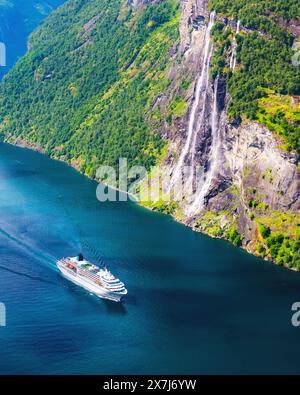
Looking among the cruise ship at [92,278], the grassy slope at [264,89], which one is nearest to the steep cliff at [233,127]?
the grassy slope at [264,89]

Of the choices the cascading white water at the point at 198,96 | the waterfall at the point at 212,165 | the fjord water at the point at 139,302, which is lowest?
the fjord water at the point at 139,302

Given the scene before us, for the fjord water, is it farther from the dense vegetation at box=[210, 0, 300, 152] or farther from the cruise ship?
the dense vegetation at box=[210, 0, 300, 152]

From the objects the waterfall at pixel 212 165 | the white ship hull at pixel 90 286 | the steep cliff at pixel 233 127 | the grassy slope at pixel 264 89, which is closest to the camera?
the white ship hull at pixel 90 286

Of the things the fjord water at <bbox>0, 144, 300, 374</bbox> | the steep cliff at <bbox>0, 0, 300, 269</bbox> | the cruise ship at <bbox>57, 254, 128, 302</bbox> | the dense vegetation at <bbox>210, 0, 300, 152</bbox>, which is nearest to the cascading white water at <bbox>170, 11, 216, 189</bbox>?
the steep cliff at <bbox>0, 0, 300, 269</bbox>

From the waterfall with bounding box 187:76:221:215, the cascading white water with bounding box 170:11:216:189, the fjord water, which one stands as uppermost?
the cascading white water with bounding box 170:11:216:189

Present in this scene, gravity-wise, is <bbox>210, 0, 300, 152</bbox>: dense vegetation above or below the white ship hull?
above

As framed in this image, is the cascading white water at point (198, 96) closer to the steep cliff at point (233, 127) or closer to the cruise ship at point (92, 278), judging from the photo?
the steep cliff at point (233, 127)
